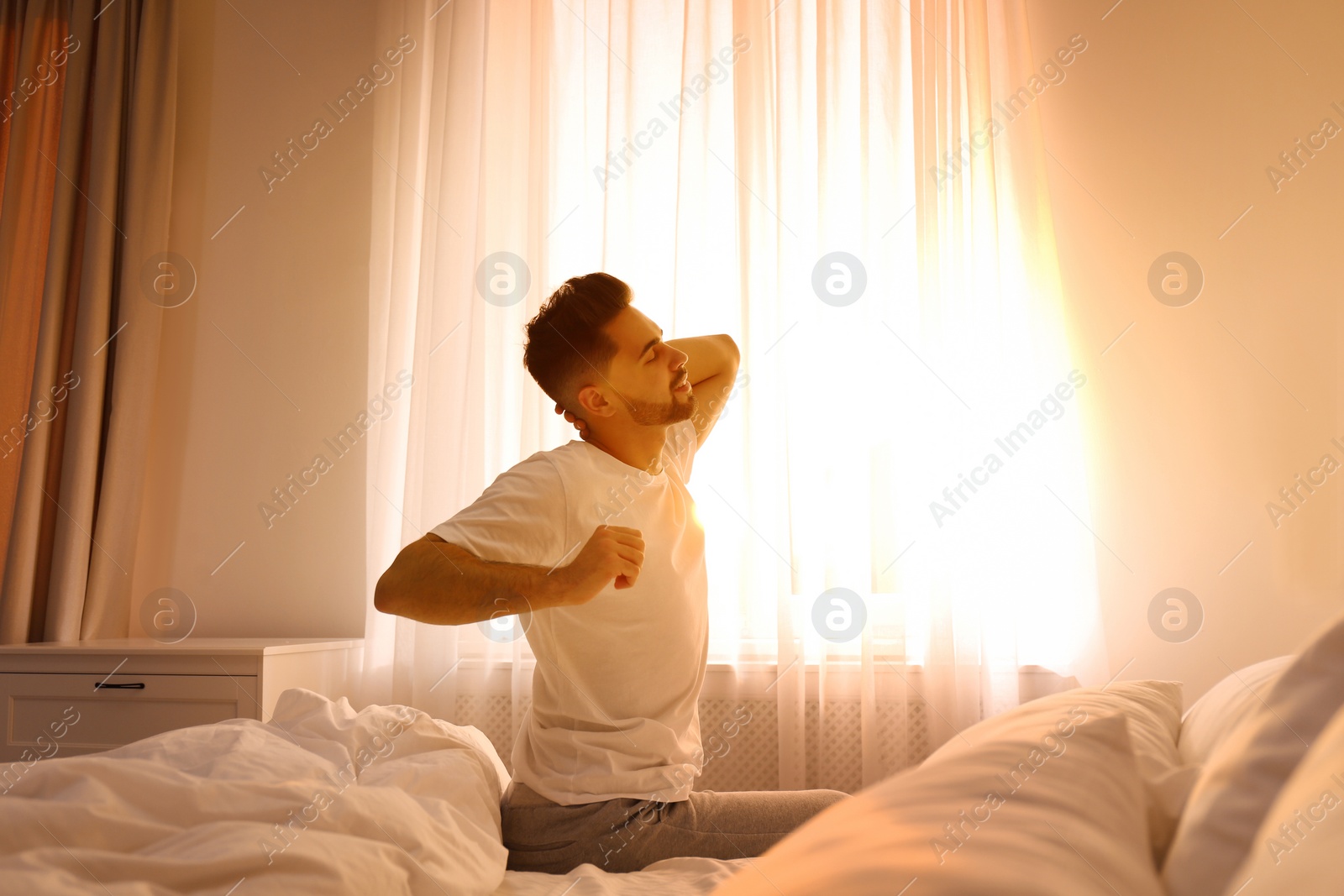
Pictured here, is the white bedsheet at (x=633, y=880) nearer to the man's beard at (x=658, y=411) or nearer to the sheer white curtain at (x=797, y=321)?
the man's beard at (x=658, y=411)

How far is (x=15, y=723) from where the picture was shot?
258 cm

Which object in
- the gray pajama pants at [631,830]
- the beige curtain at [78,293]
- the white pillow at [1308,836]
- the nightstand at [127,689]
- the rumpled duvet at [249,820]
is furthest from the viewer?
the beige curtain at [78,293]

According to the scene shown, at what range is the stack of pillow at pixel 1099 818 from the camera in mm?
273

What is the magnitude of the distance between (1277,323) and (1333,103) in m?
0.70

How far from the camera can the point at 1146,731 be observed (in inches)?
29.4

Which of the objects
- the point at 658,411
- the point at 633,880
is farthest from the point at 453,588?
the point at 658,411

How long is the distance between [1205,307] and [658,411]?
2.03m

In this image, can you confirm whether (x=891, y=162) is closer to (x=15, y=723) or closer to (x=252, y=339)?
(x=252, y=339)

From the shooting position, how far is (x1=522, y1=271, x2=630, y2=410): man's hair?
170 cm

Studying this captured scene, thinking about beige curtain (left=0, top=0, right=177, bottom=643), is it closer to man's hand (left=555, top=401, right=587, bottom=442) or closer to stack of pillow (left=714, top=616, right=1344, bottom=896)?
man's hand (left=555, top=401, right=587, bottom=442)

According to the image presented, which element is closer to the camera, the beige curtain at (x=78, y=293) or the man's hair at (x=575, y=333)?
the man's hair at (x=575, y=333)

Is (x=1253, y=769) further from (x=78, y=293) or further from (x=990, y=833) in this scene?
(x=78, y=293)

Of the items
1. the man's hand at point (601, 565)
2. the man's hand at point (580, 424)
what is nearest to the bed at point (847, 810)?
the man's hand at point (601, 565)

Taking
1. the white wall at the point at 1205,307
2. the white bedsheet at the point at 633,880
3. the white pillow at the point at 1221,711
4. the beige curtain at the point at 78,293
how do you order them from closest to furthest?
the white pillow at the point at 1221,711, the white bedsheet at the point at 633,880, the white wall at the point at 1205,307, the beige curtain at the point at 78,293
